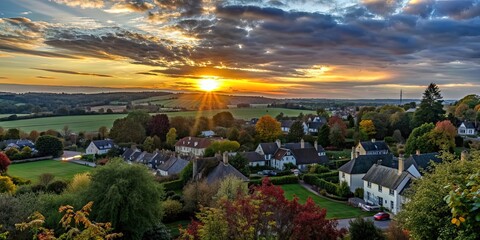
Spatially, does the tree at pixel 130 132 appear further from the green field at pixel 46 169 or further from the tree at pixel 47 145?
the green field at pixel 46 169

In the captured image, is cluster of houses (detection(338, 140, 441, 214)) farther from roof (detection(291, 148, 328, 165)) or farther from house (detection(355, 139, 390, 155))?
house (detection(355, 139, 390, 155))

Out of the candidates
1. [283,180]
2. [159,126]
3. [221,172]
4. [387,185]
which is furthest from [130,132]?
[387,185]

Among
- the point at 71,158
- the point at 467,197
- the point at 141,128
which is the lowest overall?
the point at 71,158

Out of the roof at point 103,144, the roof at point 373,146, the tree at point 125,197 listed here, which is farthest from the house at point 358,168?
the roof at point 103,144

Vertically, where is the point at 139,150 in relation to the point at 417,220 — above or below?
below

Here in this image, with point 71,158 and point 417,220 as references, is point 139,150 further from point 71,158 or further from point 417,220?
point 417,220

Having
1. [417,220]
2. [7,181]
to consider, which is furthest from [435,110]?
[7,181]
